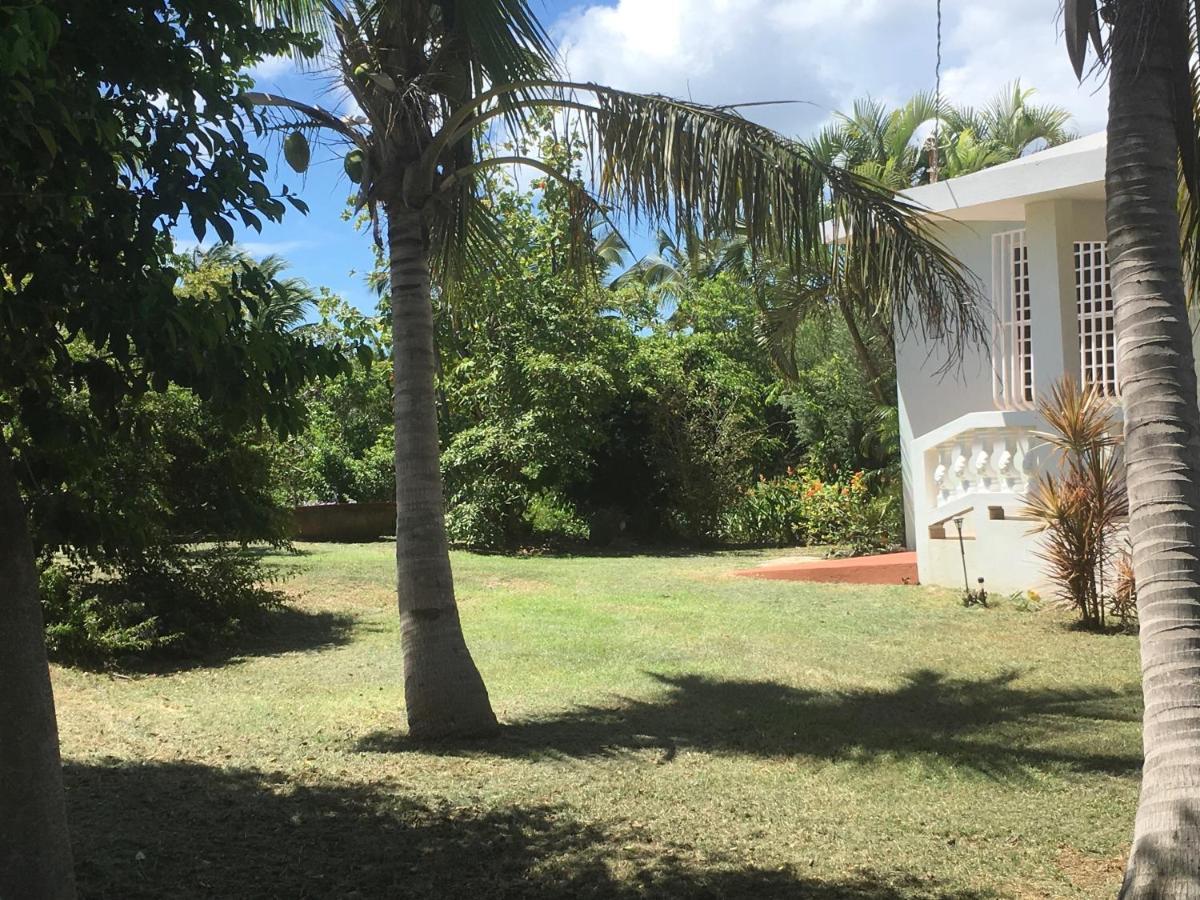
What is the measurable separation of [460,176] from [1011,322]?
27.2 feet

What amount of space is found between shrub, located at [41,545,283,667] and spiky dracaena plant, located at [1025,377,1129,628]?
8.18m

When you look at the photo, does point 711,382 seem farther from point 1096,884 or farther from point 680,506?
point 1096,884

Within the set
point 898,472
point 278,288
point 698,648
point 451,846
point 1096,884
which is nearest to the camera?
point 278,288

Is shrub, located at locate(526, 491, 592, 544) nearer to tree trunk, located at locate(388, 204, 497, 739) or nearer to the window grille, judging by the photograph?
the window grille

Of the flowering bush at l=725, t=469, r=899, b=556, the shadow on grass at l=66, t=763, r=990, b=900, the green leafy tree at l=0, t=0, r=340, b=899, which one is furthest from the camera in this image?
the flowering bush at l=725, t=469, r=899, b=556

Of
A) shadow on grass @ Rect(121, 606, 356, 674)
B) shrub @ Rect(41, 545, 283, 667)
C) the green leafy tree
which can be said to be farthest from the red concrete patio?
the green leafy tree

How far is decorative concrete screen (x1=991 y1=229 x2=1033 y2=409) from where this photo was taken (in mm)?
13747

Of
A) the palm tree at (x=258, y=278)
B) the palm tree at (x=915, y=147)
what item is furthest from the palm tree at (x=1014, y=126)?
the palm tree at (x=258, y=278)

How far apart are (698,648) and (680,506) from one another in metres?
10.9

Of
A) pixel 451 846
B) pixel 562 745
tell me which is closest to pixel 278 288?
pixel 451 846

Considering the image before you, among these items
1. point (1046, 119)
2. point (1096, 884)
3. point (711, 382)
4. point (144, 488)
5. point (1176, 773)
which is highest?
point (1046, 119)

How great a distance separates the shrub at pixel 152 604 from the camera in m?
10.3

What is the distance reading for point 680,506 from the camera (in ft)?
70.9

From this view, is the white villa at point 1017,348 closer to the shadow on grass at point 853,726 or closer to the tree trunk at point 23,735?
the shadow on grass at point 853,726
